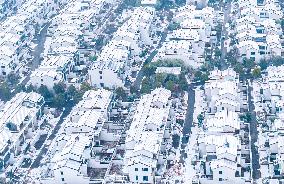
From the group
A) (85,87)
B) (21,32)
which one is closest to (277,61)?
(85,87)

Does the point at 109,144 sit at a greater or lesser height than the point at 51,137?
lesser

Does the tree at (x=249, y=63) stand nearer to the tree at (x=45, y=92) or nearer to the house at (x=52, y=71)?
the house at (x=52, y=71)

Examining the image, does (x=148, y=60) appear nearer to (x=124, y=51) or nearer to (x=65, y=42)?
(x=124, y=51)

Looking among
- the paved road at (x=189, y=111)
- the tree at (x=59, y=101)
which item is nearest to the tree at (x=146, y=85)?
the paved road at (x=189, y=111)

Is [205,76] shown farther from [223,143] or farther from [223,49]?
[223,143]

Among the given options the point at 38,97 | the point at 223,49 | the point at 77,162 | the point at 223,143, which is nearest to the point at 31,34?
the point at 38,97

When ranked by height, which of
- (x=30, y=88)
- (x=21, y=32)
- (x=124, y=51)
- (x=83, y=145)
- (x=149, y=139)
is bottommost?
(x=83, y=145)
